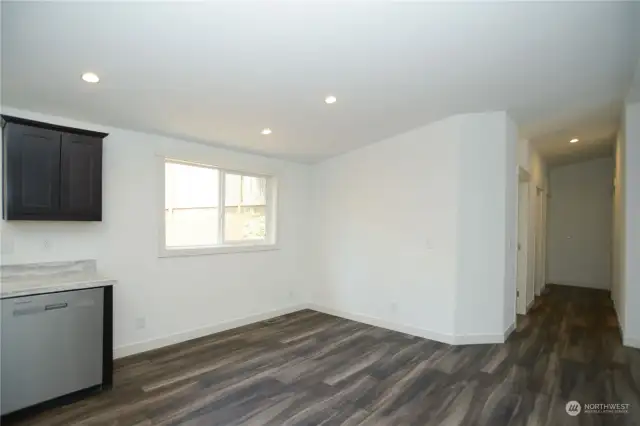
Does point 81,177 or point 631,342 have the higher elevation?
point 81,177

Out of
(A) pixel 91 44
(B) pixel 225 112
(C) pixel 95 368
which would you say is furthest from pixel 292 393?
(A) pixel 91 44

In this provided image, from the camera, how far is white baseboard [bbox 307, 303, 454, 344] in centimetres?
425

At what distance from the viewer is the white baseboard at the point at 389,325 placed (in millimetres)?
4255

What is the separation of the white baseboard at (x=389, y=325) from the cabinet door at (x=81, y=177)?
133 inches

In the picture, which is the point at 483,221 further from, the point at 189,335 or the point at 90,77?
the point at 90,77

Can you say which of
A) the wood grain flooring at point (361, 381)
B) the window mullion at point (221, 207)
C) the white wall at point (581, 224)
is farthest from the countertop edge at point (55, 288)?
the white wall at point (581, 224)

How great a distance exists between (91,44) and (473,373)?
12.9ft

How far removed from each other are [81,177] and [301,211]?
313 centimetres

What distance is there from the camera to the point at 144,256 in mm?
3801

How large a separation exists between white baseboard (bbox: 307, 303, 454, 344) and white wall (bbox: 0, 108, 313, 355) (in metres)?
1.02

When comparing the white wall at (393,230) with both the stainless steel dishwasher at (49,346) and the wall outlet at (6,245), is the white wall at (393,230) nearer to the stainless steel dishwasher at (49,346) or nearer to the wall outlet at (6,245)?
the stainless steel dishwasher at (49,346)

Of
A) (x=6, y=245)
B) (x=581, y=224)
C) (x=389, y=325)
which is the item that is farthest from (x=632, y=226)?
(x=6, y=245)

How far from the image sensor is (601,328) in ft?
15.9

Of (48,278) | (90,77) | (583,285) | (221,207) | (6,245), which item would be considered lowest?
(583,285)
